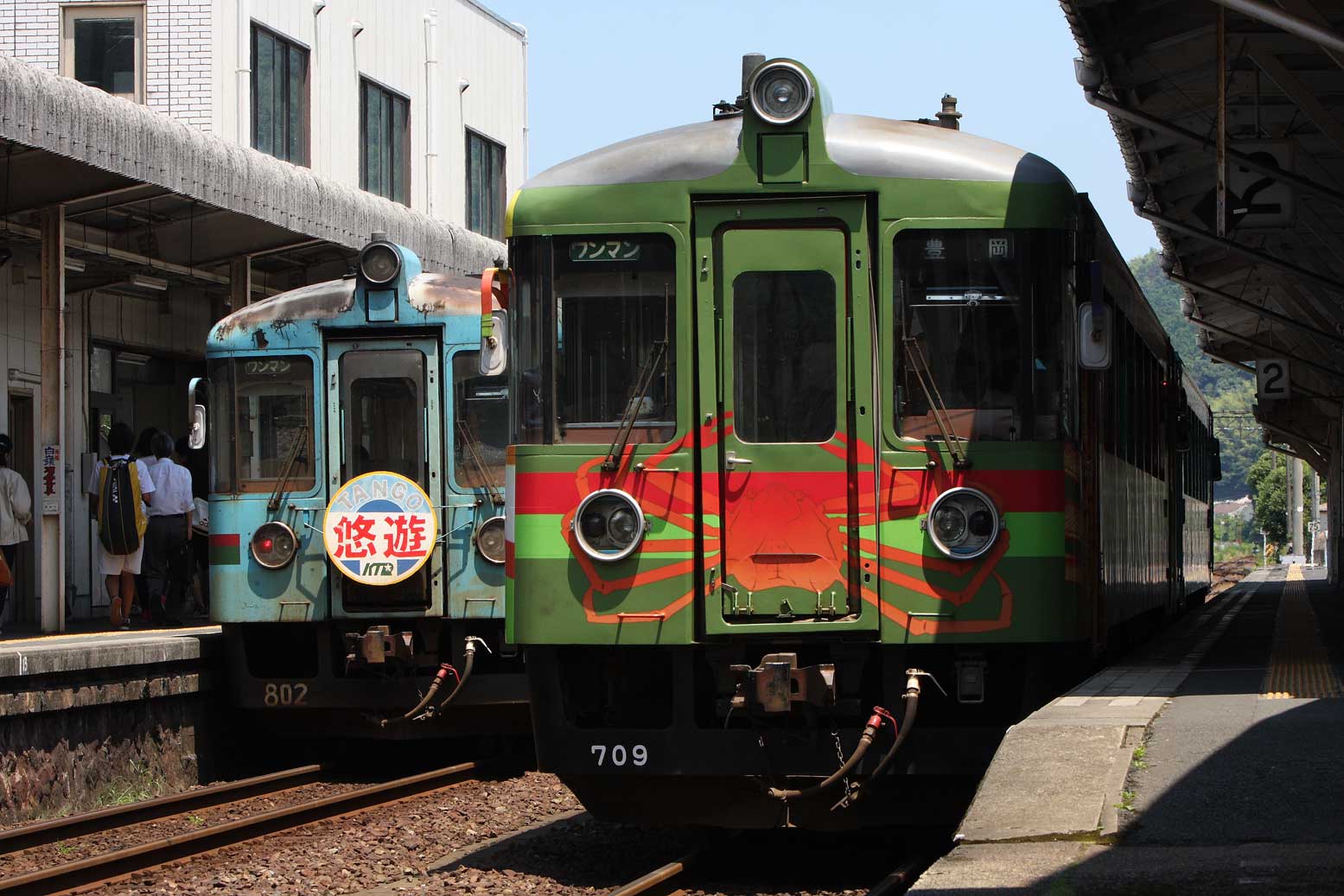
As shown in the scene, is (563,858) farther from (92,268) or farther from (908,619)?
(92,268)

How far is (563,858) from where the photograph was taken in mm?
8703

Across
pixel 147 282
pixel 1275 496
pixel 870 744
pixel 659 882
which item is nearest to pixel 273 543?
pixel 659 882

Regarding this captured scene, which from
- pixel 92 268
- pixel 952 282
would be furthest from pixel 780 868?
pixel 92 268

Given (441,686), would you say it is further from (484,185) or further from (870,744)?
(484,185)

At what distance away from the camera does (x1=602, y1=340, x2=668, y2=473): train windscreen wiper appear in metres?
7.84

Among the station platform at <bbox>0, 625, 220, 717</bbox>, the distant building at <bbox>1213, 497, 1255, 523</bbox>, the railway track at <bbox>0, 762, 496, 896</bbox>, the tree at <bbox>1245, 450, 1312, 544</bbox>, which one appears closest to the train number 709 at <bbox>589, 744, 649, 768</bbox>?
the railway track at <bbox>0, 762, 496, 896</bbox>

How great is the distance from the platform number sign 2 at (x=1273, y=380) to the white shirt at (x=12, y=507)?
15.2 m

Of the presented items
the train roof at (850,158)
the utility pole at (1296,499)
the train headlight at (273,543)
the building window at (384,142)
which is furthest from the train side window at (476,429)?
the utility pole at (1296,499)

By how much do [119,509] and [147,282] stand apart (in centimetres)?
403

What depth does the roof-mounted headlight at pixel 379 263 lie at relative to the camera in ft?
38.1

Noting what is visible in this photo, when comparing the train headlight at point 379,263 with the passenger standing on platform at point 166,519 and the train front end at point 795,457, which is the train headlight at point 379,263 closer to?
the train front end at point 795,457

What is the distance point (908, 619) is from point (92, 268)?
1202 centimetres

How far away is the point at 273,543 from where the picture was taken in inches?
458

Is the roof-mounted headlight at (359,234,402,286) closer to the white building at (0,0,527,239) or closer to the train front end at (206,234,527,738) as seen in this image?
the train front end at (206,234,527,738)
